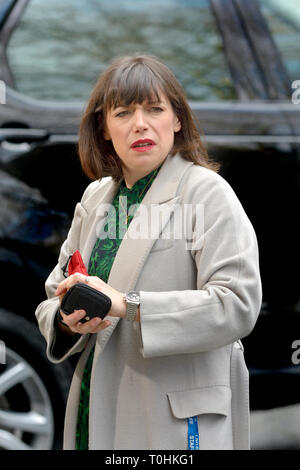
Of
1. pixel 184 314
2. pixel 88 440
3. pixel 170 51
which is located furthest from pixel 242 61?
pixel 88 440

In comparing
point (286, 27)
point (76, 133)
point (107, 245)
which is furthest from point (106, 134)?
point (286, 27)

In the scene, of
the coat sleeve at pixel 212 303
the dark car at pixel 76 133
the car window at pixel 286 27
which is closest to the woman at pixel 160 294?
the coat sleeve at pixel 212 303

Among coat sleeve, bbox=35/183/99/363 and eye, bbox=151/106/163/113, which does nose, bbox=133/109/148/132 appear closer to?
eye, bbox=151/106/163/113

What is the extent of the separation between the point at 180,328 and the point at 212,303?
0.09 m

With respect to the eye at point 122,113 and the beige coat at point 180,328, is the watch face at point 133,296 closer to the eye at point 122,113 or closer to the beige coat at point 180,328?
the beige coat at point 180,328

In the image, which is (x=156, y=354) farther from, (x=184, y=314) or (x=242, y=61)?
(x=242, y=61)

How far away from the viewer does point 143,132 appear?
149 centimetres

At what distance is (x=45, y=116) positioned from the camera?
227cm

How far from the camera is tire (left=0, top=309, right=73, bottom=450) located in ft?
7.55

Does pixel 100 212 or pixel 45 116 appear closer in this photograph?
pixel 100 212

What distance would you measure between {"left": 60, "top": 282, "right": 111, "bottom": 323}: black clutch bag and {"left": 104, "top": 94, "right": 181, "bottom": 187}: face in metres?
0.36

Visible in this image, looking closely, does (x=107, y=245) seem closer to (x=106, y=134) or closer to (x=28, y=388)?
(x=106, y=134)

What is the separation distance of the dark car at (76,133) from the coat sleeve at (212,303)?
90 cm

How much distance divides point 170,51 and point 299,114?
511mm
